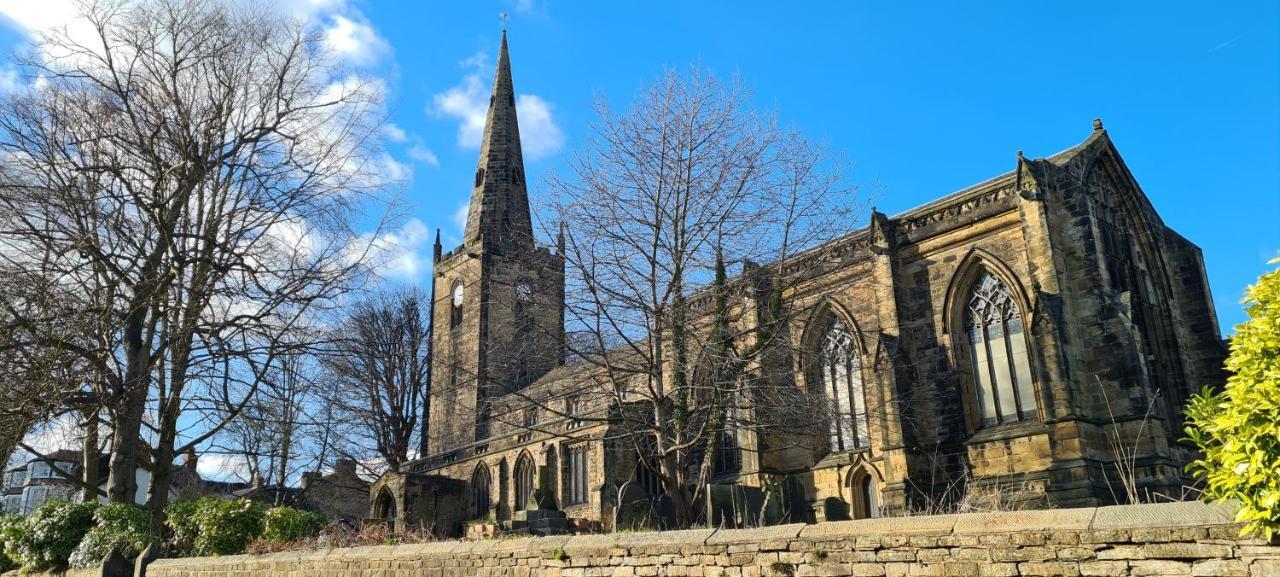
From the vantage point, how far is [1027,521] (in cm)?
600

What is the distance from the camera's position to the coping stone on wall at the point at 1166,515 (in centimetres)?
523

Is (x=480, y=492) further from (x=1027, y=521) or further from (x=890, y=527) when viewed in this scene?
(x=1027, y=521)

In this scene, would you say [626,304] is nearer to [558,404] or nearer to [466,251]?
[558,404]

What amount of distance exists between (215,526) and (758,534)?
10262mm

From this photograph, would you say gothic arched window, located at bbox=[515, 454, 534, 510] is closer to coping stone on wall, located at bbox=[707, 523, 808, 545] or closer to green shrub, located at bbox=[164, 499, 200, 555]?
green shrub, located at bbox=[164, 499, 200, 555]

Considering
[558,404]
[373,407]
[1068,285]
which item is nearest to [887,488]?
[1068,285]

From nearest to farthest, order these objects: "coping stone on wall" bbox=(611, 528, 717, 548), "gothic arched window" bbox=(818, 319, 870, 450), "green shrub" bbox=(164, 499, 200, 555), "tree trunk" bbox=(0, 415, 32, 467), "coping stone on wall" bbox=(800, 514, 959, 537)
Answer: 1. "coping stone on wall" bbox=(800, 514, 959, 537)
2. "coping stone on wall" bbox=(611, 528, 717, 548)
3. "tree trunk" bbox=(0, 415, 32, 467)
4. "green shrub" bbox=(164, 499, 200, 555)
5. "gothic arched window" bbox=(818, 319, 870, 450)

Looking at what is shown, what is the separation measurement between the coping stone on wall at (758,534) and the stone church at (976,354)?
6.15 m

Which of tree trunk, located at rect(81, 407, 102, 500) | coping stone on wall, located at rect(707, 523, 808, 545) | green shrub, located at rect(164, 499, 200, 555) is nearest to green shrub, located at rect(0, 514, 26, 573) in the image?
tree trunk, located at rect(81, 407, 102, 500)

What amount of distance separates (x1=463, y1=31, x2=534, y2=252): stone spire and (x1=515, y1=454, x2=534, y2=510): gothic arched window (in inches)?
696

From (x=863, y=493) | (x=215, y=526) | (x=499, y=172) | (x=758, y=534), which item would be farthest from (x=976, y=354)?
(x=499, y=172)

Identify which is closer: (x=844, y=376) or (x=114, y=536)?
(x=114, y=536)

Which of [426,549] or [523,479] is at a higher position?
[523,479]

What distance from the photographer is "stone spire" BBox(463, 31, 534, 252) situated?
47.1 m
